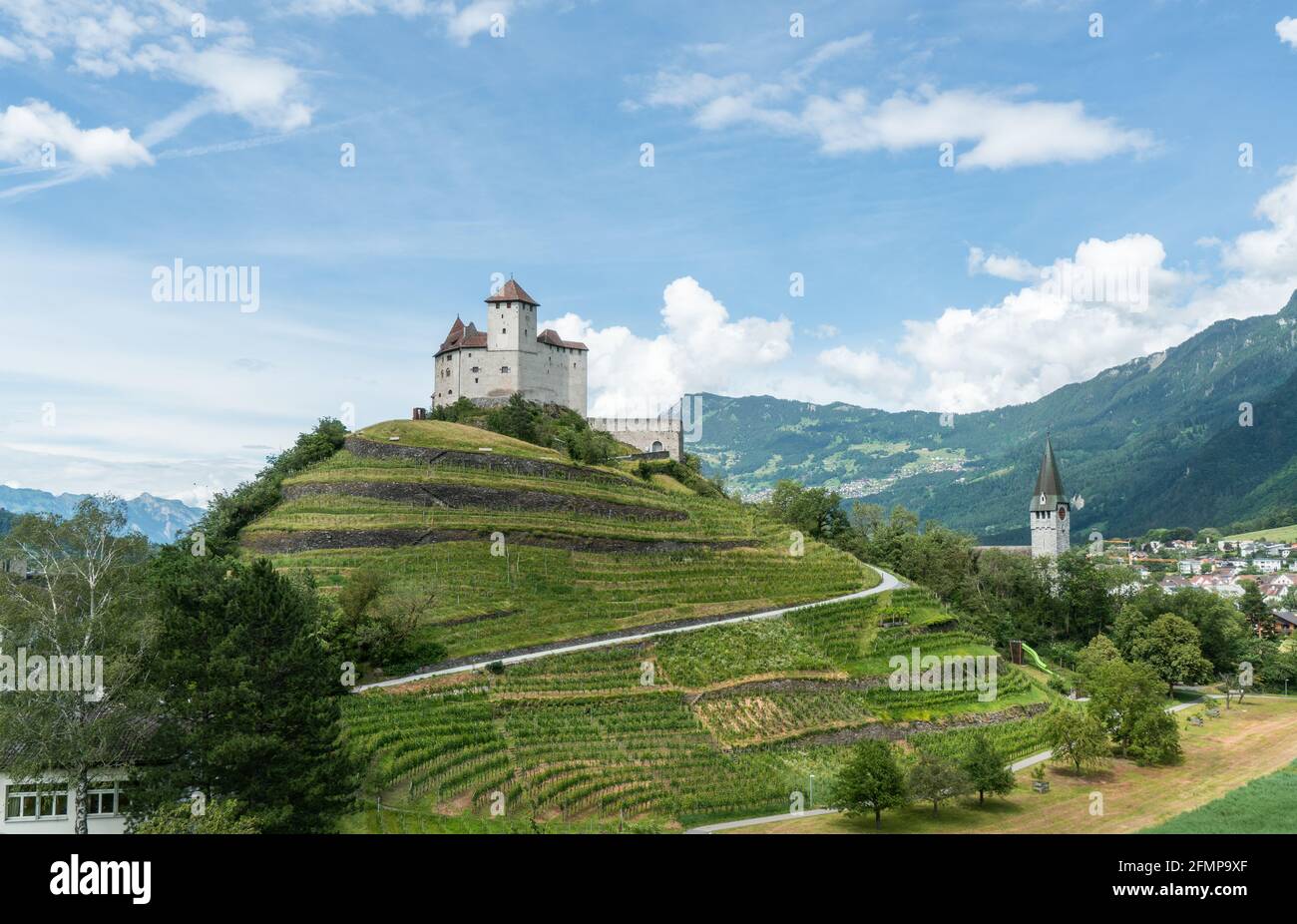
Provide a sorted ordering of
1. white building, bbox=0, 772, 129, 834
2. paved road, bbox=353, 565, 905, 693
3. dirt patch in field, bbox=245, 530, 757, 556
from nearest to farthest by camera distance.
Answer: white building, bbox=0, 772, 129, 834 → paved road, bbox=353, 565, 905, 693 → dirt patch in field, bbox=245, 530, 757, 556

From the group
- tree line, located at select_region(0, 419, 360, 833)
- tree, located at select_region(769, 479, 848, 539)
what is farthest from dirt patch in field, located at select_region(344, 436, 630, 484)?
tree line, located at select_region(0, 419, 360, 833)

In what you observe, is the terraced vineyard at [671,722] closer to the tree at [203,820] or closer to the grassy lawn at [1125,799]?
the grassy lawn at [1125,799]

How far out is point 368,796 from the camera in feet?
102

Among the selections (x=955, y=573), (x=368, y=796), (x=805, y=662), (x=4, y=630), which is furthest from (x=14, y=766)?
(x=955, y=573)

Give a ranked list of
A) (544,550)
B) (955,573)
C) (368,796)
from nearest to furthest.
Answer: (368,796) → (544,550) → (955,573)

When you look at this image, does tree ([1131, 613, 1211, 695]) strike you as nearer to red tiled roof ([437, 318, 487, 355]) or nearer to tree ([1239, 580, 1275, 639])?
tree ([1239, 580, 1275, 639])

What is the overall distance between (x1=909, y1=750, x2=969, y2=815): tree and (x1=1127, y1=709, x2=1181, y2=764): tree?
17.4 metres

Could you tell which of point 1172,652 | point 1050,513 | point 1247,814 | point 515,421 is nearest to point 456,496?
point 515,421

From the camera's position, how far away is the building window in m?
24.8

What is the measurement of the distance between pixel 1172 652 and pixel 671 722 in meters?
49.3

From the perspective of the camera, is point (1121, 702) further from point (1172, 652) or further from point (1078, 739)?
point (1172, 652)

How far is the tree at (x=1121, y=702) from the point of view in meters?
49.2
